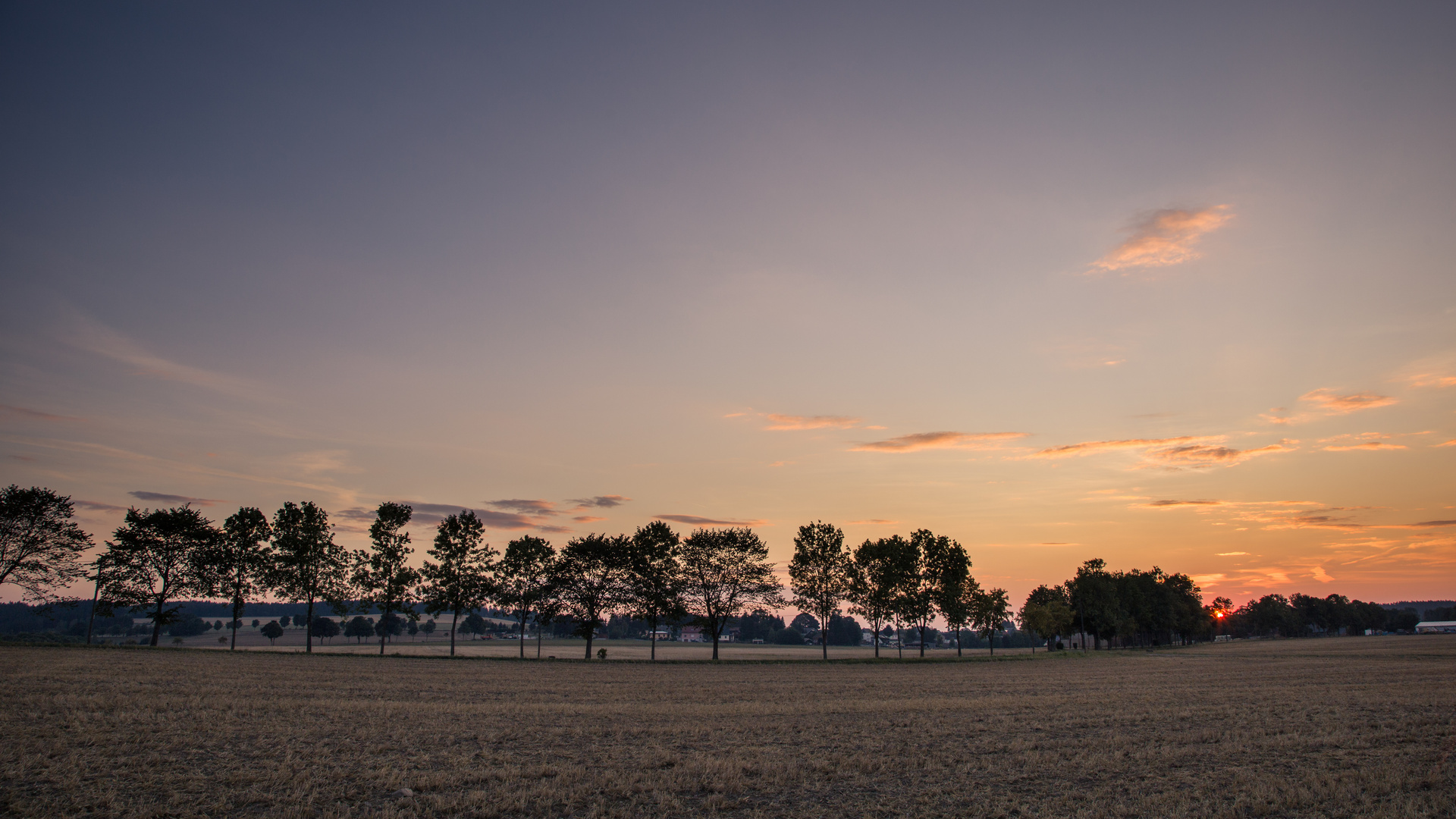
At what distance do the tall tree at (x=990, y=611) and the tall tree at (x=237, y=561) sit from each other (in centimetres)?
10187

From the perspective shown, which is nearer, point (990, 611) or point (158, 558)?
point (158, 558)

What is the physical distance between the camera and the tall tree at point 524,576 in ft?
298

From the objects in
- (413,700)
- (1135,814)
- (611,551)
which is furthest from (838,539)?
(1135,814)

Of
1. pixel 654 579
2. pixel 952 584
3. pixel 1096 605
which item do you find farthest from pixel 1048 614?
pixel 654 579

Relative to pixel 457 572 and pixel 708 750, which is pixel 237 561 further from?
pixel 708 750

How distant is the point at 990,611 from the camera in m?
124

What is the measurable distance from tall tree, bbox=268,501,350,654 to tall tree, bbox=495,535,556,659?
17878 millimetres

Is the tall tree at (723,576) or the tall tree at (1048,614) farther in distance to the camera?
the tall tree at (1048,614)

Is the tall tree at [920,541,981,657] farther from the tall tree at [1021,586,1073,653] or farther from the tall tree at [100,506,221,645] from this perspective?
the tall tree at [100,506,221,645]

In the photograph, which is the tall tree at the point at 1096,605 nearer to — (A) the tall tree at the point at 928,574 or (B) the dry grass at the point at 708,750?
(A) the tall tree at the point at 928,574

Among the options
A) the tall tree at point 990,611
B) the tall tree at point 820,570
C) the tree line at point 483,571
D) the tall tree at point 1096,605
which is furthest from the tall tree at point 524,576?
the tall tree at point 1096,605

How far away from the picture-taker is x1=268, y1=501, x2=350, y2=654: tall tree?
8262 centimetres

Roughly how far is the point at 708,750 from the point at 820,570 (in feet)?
274

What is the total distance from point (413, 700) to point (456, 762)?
52.6 feet
